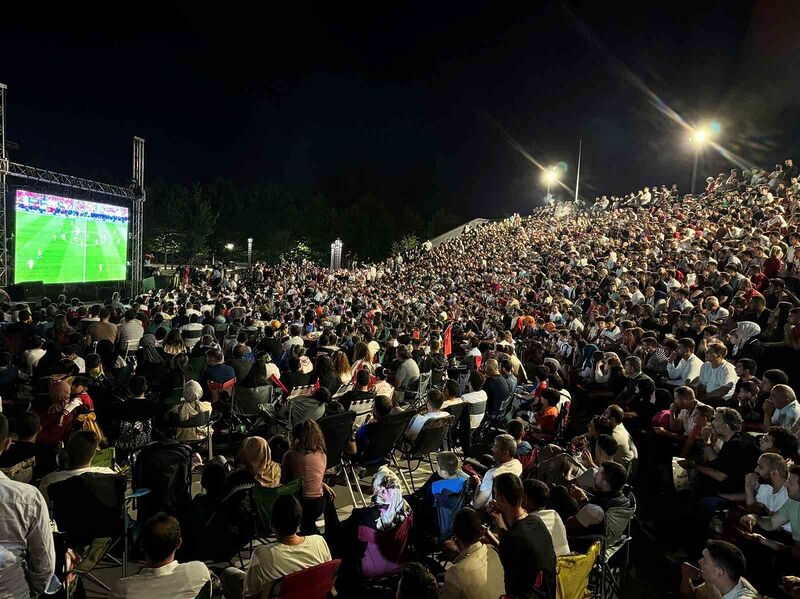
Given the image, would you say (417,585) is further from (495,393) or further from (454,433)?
(495,393)

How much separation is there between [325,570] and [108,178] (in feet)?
179

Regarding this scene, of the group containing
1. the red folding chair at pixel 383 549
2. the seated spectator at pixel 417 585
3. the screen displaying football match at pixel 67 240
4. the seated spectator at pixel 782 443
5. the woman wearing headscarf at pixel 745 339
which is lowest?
the red folding chair at pixel 383 549

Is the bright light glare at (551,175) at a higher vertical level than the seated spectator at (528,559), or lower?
higher

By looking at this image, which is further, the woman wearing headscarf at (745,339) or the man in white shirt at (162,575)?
the woman wearing headscarf at (745,339)

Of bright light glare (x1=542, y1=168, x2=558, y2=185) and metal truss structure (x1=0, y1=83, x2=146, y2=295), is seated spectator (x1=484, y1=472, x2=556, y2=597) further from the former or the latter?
bright light glare (x1=542, y1=168, x2=558, y2=185)

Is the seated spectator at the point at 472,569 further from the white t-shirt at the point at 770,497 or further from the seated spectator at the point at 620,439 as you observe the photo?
the seated spectator at the point at 620,439

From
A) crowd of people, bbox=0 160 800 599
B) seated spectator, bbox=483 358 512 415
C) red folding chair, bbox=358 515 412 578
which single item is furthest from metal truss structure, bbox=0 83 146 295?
red folding chair, bbox=358 515 412 578

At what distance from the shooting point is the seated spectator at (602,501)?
3.56m

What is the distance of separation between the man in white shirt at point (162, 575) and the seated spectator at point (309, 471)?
1435 mm

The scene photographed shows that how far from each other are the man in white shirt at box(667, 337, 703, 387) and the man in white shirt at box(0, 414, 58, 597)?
7.30 meters

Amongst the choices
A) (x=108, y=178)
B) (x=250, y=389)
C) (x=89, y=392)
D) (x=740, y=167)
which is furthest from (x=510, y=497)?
(x=108, y=178)

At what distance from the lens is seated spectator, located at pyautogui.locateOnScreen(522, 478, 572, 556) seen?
317 centimetres

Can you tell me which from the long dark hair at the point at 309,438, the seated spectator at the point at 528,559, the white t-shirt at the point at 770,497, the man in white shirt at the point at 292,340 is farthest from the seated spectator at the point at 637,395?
the man in white shirt at the point at 292,340

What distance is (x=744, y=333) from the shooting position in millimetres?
7512
